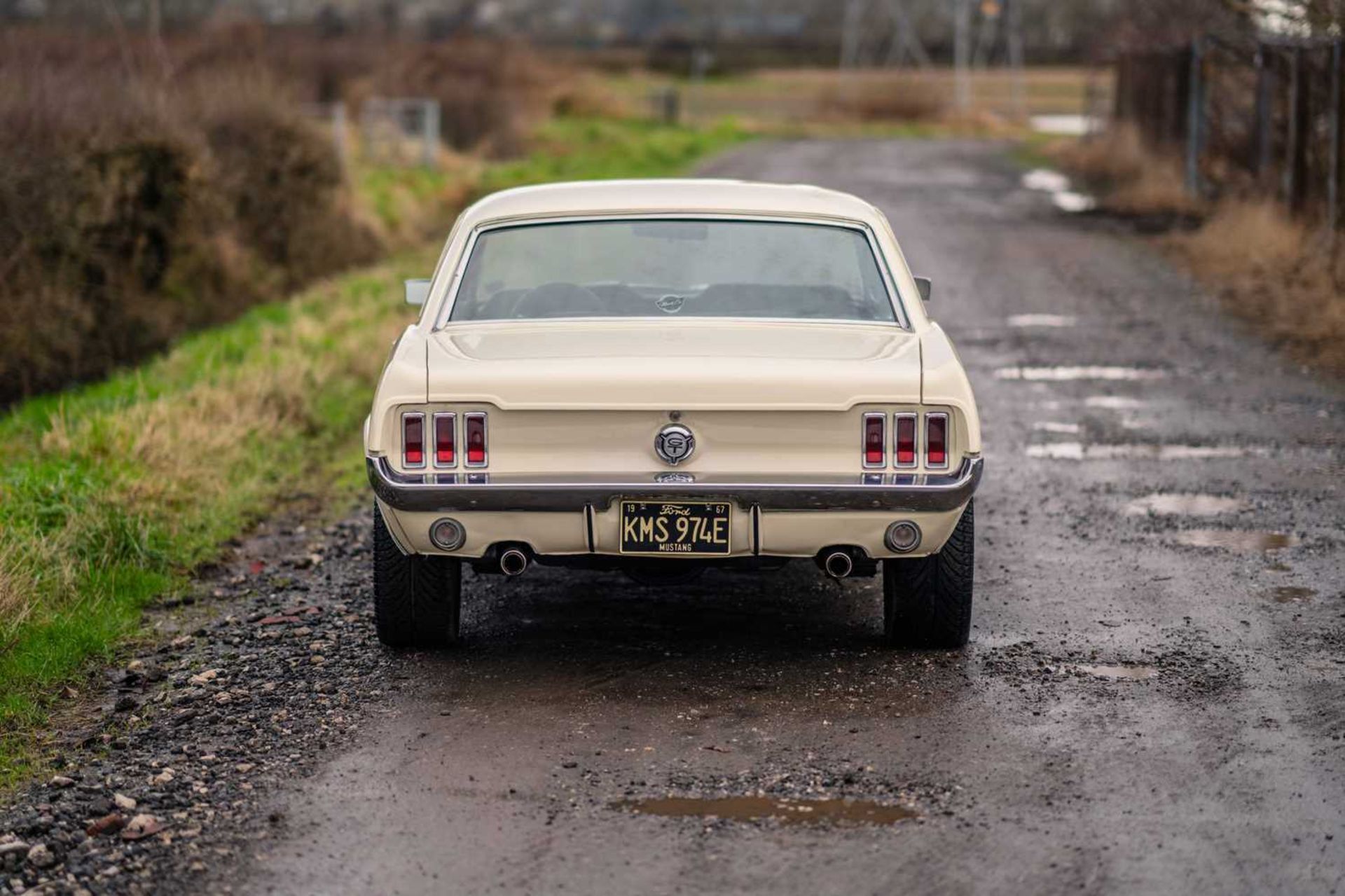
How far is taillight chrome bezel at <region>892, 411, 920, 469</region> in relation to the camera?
5.85 metres

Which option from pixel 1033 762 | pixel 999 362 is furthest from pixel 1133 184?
pixel 1033 762

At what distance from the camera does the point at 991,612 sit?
272 inches

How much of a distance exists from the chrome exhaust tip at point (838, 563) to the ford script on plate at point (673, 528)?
0.34 meters

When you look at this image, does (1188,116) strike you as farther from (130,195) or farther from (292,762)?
(292,762)

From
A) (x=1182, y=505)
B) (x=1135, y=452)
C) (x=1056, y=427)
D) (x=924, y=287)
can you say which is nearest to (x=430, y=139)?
(x=1056, y=427)

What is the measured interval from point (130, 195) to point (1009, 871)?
40.3 feet

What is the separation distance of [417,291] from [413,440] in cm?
159

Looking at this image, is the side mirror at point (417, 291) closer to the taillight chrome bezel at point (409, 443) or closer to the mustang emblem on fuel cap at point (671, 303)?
the mustang emblem on fuel cap at point (671, 303)

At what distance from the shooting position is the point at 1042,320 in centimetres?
1534

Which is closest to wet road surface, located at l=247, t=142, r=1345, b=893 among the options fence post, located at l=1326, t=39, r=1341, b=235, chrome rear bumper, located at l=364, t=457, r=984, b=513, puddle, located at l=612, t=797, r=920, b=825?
puddle, located at l=612, t=797, r=920, b=825

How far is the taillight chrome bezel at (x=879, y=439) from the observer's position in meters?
5.84

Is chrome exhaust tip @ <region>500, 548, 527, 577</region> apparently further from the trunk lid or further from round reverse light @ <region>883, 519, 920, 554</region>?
round reverse light @ <region>883, 519, 920, 554</region>

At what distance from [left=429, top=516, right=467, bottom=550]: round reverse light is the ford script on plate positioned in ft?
1.70

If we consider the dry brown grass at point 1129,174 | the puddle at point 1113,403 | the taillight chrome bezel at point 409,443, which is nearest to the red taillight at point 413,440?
the taillight chrome bezel at point 409,443
